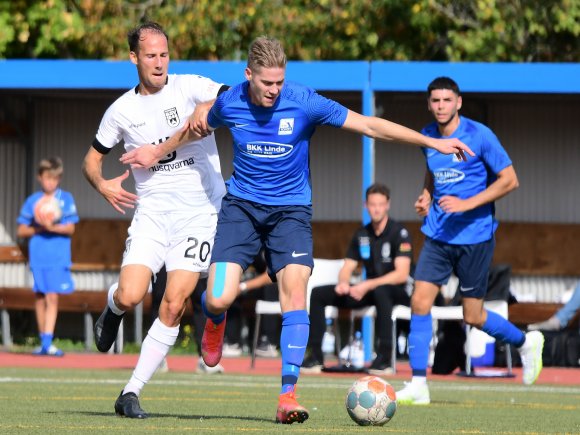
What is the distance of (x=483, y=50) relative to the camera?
20.3 m

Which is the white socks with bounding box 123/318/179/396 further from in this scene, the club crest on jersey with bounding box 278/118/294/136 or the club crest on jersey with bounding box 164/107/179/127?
the club crest on jersey with bounding box 278/118/294/136

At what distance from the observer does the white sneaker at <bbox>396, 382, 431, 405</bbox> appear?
31.7 feet

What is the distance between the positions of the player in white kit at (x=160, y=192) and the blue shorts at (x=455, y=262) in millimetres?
2169

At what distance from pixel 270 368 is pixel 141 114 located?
653cm

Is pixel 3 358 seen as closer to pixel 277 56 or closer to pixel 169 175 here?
pixel 169 175

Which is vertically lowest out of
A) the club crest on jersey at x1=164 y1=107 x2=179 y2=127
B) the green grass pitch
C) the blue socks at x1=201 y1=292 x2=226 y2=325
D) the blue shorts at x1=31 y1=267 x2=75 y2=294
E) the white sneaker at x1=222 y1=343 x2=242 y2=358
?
the green grass pitch

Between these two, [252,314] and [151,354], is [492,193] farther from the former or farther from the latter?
[252,314]

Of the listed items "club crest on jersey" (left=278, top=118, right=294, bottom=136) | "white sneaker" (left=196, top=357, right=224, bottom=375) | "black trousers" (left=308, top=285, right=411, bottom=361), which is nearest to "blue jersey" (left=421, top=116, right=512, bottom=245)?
"club crest on jersey" (left=278, top=118, right=294, bottom=136)

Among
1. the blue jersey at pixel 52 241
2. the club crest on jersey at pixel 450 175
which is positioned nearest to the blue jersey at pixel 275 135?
the club crest on jersey at pixel 450 175

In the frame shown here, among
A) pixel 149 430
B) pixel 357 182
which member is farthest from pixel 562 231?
pixel 149 430

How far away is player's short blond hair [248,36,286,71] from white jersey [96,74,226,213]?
0.86 metres

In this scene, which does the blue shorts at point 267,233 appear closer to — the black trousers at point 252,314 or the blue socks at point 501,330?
the blue socks at point 501,330

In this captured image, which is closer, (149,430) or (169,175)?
(149,430)

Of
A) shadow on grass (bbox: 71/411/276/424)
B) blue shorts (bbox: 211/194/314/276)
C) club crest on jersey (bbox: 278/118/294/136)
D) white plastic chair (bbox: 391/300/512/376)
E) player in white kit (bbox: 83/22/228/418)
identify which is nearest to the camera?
club crest on jersey (bbox: 278/118/294/136)
